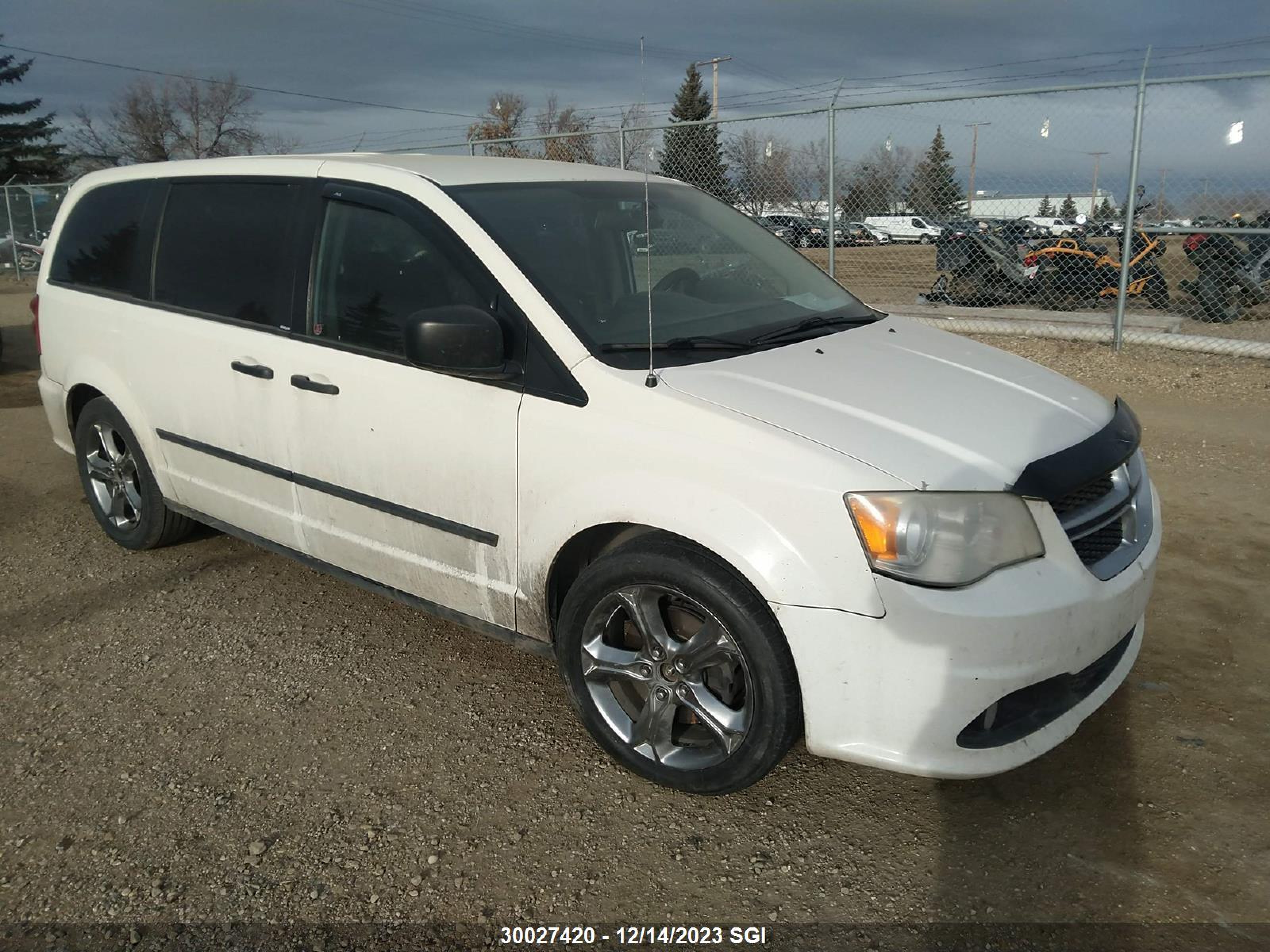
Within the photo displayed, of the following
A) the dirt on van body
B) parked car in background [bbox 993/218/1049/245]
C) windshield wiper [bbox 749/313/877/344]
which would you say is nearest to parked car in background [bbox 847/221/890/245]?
parked car in background [bbox 993/218/1049/245]

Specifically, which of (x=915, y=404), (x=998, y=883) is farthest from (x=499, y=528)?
(x=998, y=883)

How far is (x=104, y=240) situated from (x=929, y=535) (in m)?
4.07

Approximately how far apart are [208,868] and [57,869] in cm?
41

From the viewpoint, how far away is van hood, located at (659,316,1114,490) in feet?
8.38

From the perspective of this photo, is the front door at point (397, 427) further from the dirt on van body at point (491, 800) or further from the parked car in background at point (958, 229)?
the parked car in background at point (958, 229)

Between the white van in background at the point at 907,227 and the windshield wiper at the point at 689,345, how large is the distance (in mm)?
8260

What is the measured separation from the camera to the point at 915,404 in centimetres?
285

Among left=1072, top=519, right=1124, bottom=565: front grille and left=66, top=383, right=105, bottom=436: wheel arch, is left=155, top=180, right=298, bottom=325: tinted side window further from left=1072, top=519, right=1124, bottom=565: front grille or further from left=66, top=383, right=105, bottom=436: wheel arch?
left=1072, top=519, right=1124, bottom=565: front grille

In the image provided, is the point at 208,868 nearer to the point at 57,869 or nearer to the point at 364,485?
the point at 57,869

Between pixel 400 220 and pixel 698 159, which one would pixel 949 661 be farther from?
pixel 698 159

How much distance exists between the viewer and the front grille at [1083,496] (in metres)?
2.66

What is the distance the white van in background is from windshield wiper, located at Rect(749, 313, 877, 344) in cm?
750

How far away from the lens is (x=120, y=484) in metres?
4.76

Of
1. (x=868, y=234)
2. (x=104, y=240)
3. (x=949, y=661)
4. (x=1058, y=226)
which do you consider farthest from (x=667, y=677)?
(x=1058, y=226)
